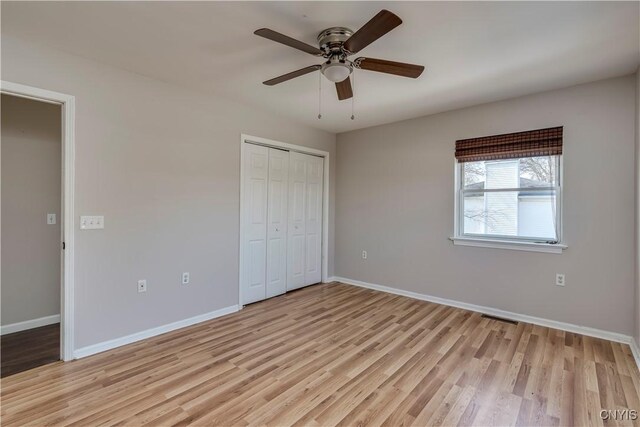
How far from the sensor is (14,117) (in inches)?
118

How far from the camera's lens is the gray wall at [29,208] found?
3.00 metres

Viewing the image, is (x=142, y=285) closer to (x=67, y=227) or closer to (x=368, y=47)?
(x=67, y=227)

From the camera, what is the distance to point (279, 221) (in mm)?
4266

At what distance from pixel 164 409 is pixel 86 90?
8.33ft

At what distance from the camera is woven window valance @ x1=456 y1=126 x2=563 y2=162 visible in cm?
312

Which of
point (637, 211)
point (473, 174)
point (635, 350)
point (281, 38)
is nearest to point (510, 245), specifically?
point (473, 174)

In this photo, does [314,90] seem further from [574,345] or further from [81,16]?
[574,345]

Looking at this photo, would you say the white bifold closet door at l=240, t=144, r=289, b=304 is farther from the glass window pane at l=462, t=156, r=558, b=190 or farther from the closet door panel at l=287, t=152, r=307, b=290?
the glass window pane at l=462, t=156, r=558, b=190

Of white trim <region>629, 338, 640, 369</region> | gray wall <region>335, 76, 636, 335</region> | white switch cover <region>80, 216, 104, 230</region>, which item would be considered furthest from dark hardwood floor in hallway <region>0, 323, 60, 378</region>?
white trim <region>629, 338, 640, 369</region>

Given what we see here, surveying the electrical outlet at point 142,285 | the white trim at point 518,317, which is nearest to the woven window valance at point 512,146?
the white trim at point 518,317

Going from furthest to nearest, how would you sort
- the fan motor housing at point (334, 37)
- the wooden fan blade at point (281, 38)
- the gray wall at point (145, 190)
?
the gray wall at point (145, 190) < the fan motor housing at point (334, 37) < the wooden fan blade at point (281, 38)

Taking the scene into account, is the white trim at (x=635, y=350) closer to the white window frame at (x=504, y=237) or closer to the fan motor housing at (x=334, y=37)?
the white window frame at (x=504, y=237)

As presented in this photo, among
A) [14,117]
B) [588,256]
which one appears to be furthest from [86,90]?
[588,256]

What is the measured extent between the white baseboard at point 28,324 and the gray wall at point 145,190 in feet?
3.80
